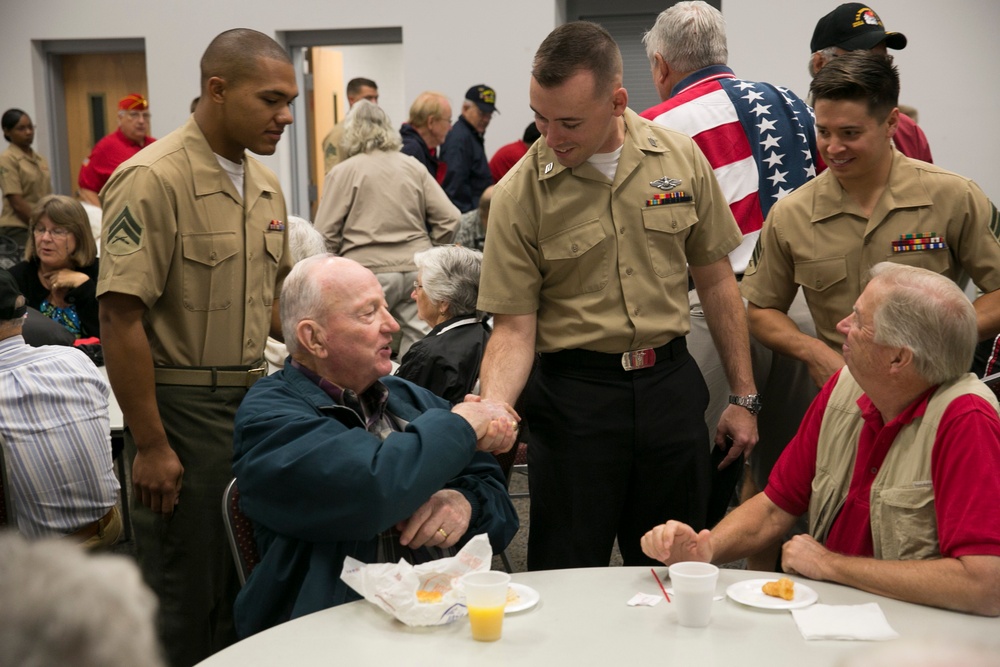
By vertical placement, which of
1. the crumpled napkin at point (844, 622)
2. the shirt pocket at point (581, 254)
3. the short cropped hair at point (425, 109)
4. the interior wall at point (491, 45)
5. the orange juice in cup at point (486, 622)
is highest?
the interior wall at point (491, 45)

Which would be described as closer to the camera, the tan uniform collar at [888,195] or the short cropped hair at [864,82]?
the short cropped hair at [864,82]

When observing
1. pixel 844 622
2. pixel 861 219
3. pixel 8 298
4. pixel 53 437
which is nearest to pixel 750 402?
pixel 861 219

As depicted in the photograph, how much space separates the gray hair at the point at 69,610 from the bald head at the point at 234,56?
2.08 m

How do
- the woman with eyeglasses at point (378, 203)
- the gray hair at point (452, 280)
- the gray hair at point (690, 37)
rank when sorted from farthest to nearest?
1. the woman with eyeglasses at point (378, 203)
2. the gray hair at point (452, 280)
3. the gray hair at point (690, 37)

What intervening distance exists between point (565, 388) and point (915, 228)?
1.04 meters

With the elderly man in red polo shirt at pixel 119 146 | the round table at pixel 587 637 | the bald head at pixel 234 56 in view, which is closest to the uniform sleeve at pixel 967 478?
the round table at pixel 587 637

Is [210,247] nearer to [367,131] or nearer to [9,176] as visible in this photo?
[367,131]

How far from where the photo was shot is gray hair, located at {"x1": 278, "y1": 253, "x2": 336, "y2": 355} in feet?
7.44

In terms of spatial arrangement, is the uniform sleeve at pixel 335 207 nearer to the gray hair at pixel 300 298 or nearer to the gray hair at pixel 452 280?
the gray hair at pixel 452 280

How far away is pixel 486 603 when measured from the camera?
5.59ft

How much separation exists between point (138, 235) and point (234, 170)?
349 mm

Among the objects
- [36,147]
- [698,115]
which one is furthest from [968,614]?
[36,147]

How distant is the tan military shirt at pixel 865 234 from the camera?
284 centimetres

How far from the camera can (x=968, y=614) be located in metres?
1.83
